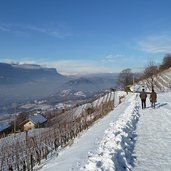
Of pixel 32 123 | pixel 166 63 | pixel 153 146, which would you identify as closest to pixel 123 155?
pixel 153 146

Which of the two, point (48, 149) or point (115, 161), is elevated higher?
point (115, 161)

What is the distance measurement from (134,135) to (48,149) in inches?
327

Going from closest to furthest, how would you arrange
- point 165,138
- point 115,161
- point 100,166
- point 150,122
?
point 100,166, point 115,161, point 165,138, point 150,122

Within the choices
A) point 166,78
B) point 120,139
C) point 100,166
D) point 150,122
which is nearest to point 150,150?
point 120,139

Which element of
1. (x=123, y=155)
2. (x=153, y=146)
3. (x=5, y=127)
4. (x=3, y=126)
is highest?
(x=123, y=155)

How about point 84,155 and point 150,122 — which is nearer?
point 84,155

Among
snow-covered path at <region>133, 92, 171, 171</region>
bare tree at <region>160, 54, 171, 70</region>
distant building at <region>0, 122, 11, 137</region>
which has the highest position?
bare tree at <region>160, 54, 171, 70</region>

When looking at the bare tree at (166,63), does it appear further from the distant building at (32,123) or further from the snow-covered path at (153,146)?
the snow-covered path at (153,146)

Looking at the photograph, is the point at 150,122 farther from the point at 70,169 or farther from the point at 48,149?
the point at 70,169

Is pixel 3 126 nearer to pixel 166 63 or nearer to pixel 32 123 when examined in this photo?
pixel 32 123

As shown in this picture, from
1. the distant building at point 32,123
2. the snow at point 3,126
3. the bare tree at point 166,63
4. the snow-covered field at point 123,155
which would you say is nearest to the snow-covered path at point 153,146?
the snow-covered field at point 123,155

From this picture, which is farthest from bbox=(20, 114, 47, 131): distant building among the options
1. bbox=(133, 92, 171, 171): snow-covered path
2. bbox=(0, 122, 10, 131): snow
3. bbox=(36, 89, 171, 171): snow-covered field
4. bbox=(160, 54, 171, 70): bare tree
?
bbox=(36, 89, 171, 171): snow-covered field

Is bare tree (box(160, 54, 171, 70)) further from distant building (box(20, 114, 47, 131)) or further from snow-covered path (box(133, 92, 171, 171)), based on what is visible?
snow-covered path (box(133, 92, 171, 171))

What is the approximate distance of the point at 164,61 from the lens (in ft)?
493
